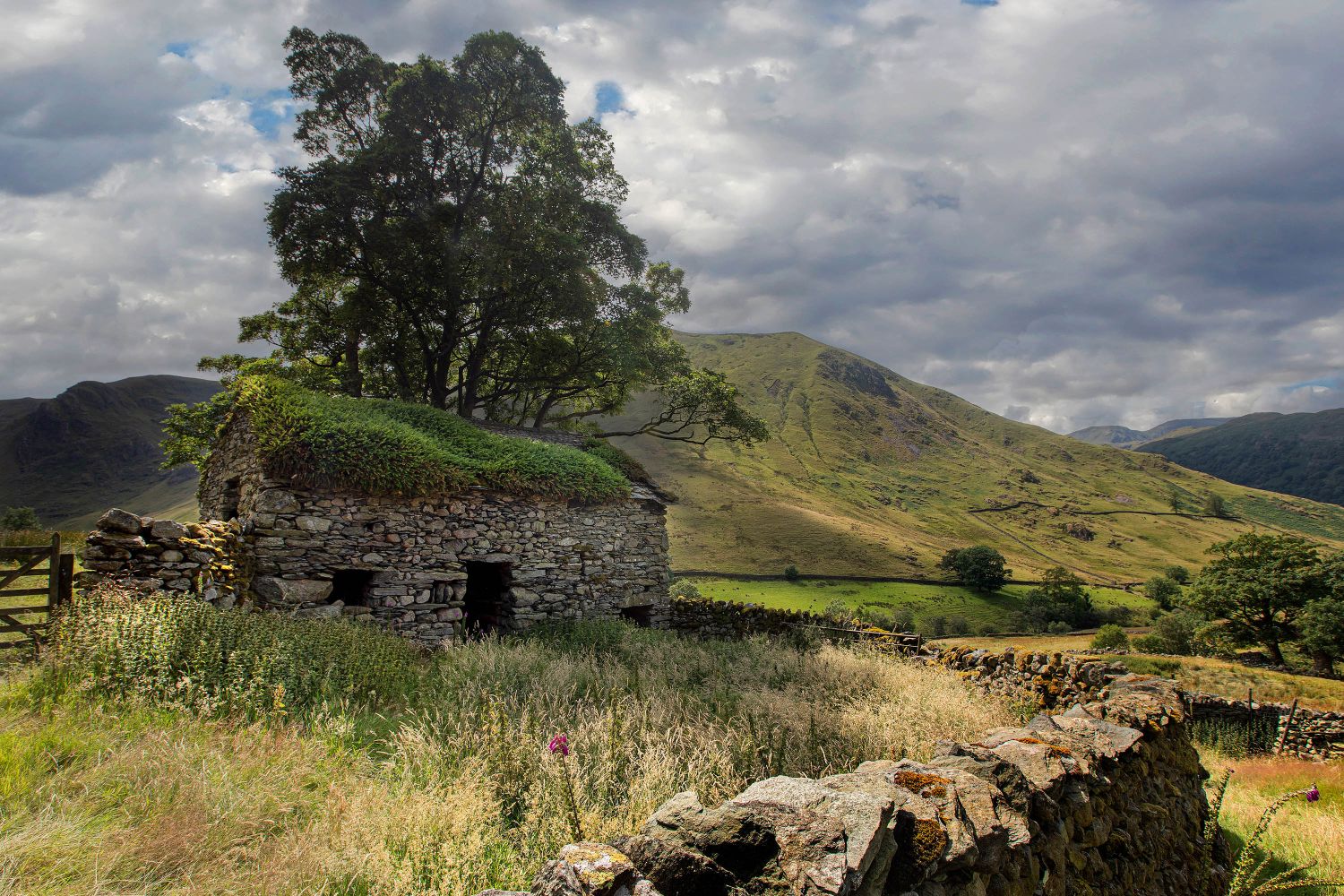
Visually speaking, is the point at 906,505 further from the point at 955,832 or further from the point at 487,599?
the point at 955,832

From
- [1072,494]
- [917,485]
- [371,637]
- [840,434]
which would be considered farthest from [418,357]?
[1072,494]

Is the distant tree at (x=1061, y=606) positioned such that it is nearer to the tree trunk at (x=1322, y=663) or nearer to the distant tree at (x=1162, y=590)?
the distant tree at (x=1162, y=590)

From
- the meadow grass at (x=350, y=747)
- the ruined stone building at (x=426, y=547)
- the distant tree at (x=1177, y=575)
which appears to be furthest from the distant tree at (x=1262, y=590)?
the meadow grass at (x=350, y=747)

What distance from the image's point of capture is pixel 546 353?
948 inches

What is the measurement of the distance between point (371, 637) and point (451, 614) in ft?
9.23

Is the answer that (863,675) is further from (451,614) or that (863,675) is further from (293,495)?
(293,495)

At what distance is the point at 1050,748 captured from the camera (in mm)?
4312

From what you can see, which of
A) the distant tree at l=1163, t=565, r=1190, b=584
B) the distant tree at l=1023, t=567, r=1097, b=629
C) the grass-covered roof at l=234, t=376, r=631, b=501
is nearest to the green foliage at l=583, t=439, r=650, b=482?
the grass-covered roof at l=234, t=376, r=631, b=501

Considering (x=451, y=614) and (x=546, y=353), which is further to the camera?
(x=546, y=353)

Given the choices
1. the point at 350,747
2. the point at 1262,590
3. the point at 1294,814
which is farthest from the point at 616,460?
the point at 1262,590

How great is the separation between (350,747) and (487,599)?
8013 mm

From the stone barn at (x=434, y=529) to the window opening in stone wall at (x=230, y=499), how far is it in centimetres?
4

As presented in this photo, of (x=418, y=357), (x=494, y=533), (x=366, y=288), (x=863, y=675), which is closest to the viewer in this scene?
(x=863, y=675)

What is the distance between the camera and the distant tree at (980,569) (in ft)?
246
